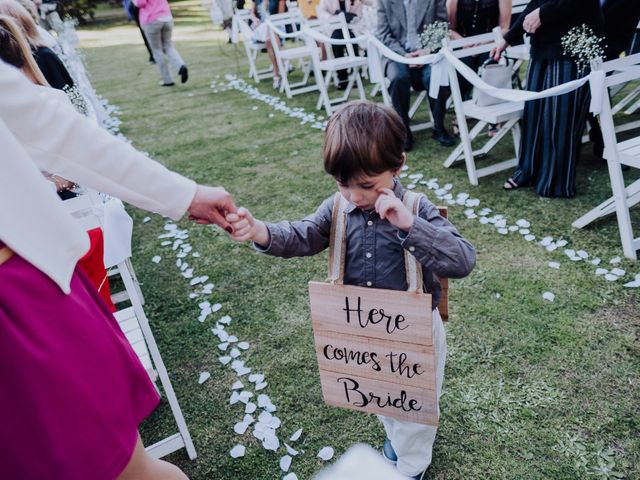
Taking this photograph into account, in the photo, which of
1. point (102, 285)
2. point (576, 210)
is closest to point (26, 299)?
point (102, 285)

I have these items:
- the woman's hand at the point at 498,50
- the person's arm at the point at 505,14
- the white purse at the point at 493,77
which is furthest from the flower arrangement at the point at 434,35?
the white purse at the point at 493,77

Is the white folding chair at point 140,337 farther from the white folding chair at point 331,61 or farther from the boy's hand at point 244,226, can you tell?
the white folding chair at point 331,61

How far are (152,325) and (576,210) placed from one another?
317 centimetres

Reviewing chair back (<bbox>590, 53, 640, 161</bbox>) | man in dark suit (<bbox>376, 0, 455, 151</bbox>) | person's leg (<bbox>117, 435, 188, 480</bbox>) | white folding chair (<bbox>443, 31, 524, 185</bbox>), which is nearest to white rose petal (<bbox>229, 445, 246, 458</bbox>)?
person's leg (<bbox>117, 435, 188, 480</bbox>)

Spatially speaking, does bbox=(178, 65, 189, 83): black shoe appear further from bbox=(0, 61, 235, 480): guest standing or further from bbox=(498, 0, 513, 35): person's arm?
bbox=(0, 61, 235, 480): guest standing

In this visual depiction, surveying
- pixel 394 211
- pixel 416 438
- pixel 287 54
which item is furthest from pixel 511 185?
pixel 287 54

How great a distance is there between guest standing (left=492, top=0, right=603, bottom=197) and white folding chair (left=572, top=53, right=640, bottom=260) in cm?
45

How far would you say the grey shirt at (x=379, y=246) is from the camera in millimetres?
1363

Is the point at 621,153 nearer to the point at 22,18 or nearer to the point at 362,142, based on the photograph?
the point at 362,142

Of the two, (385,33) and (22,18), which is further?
(385,33)

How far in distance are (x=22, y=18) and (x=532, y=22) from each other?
4.14 metres

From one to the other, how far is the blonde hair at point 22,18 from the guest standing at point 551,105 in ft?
13.2

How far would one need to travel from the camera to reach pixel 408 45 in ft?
17.0

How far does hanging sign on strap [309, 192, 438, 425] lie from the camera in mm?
1417
